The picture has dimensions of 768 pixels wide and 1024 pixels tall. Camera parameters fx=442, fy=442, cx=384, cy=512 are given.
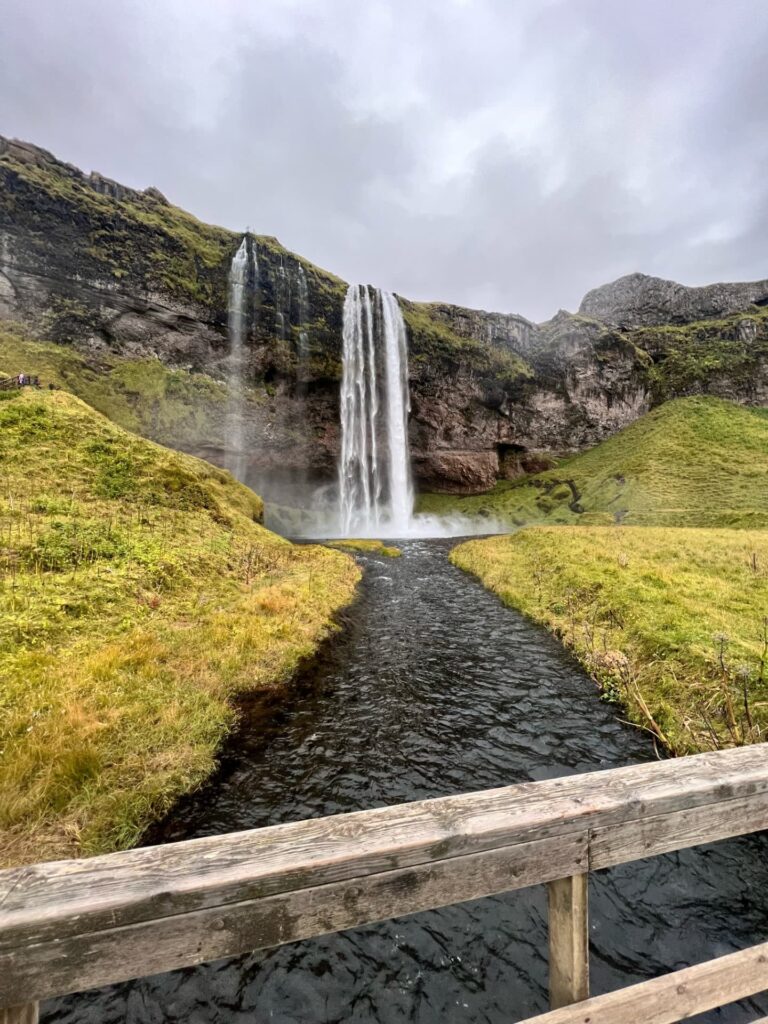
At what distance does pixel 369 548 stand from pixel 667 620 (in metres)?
26.0

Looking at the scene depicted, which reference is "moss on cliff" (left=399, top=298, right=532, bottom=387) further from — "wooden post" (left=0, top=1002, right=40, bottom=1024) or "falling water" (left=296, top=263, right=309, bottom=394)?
"wooden post" (left=0, top=1002, right=40, bottom=1024)

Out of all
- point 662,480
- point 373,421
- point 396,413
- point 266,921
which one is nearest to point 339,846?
point 266,921

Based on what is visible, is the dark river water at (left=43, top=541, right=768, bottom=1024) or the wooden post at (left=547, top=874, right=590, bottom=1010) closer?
the wooden post at (left=547, top=874, right=590, bottom=1010)

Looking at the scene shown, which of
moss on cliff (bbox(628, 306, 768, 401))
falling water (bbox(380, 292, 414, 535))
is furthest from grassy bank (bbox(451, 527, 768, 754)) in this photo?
moss on cliff (bbox(628, 306, 768, 401))

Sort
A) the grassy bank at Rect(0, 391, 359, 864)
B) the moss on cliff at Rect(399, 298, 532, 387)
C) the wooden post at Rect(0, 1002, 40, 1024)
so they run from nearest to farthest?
the wooden post at Rect(0, 1002, 40, 1024) → the grassy bank at Rect(0, 391, 359, 864) → the moss on cliff at Rect(399, 298, 532, 387)

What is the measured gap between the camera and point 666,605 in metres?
13.4

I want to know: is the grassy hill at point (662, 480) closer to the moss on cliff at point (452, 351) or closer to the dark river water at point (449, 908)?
the moss on cliff at point (452, 351)

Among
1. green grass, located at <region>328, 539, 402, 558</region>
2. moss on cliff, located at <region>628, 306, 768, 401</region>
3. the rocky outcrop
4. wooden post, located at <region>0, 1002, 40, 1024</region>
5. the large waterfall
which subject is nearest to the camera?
wooden post, located at <region>0, 1002, 40, 1024</region>

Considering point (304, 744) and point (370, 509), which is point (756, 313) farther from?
point (304, 744)

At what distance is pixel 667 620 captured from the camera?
12.2m

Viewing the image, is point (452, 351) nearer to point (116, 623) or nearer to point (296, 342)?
point (296, 342)

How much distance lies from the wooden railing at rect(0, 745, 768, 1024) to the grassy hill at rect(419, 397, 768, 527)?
42802 mm

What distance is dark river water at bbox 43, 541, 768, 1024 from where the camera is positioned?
4.12m

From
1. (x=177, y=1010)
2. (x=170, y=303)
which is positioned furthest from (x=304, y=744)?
(x=170, y=303)
